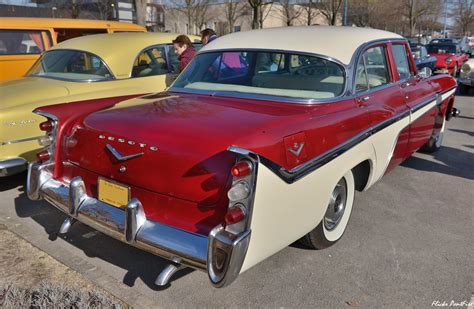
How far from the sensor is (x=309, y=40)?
359 centimetres

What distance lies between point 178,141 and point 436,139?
4.65 metres

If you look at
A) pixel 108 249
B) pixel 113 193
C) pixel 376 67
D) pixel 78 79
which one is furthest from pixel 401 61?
pixel 78 79

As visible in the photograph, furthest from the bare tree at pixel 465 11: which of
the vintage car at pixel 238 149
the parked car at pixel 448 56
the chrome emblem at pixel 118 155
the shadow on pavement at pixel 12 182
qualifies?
the chrome emblem at pixel 118 155

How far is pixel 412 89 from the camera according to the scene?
4504 mm

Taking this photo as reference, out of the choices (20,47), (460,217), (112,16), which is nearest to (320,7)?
(112,16)

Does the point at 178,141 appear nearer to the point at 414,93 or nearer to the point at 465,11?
the point at 414,93

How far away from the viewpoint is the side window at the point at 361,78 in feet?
11.5

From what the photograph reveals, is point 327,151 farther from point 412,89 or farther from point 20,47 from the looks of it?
point 20,47

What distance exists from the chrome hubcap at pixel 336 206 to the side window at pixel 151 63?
3547 millimetres

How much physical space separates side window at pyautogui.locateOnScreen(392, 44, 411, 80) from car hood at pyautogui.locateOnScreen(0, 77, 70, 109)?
3.71 metres

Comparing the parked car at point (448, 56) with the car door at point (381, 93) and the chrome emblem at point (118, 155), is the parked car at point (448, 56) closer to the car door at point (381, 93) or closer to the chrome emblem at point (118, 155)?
the car door at point (381, 93)

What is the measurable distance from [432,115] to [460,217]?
5.00 feet

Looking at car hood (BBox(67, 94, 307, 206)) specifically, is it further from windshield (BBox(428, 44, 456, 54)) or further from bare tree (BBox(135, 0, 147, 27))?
windshield (BBox(428, 44, 456, 54))

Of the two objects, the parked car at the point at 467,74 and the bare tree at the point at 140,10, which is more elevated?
the bare tree at the point at 140,10
